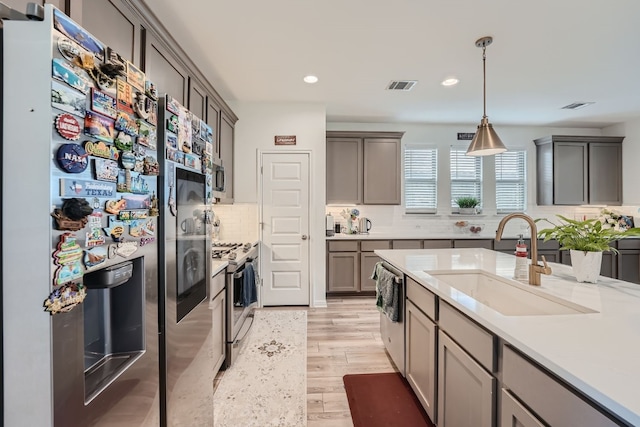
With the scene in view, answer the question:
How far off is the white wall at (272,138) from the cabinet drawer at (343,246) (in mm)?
489

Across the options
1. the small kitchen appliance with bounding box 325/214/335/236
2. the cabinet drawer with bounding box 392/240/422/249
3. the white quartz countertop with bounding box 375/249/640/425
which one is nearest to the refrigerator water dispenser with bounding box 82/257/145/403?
the white quartz countertop with bounding box 375/249/640/425

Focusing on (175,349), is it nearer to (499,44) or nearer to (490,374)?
(490,374)

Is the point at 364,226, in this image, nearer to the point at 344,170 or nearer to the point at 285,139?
the point at 344,170

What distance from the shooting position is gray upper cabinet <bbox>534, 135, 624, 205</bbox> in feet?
15.7

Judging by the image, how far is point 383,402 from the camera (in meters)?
2.07

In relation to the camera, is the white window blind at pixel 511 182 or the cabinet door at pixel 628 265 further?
the white window blind at pixel 511 182

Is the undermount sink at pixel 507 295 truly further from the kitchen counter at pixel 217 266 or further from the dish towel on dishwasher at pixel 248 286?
the dish towel on dishwasher at pixel 248 286

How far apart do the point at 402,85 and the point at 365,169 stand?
1519mm

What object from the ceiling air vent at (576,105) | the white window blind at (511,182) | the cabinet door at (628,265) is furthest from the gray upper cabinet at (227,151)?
the cabinet door at (628,265)

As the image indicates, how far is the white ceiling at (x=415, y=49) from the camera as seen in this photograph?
2.08 metres

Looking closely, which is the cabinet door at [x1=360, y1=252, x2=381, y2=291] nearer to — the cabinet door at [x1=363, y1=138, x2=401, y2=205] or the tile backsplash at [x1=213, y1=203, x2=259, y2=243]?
the cabinet door at [x1=363, y1=138, x2=401, y2=205]

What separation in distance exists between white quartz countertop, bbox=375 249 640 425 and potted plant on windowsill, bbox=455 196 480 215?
3.35 metres

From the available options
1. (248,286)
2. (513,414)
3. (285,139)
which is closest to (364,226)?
(285,139)

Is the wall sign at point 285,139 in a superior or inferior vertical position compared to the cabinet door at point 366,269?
superior
